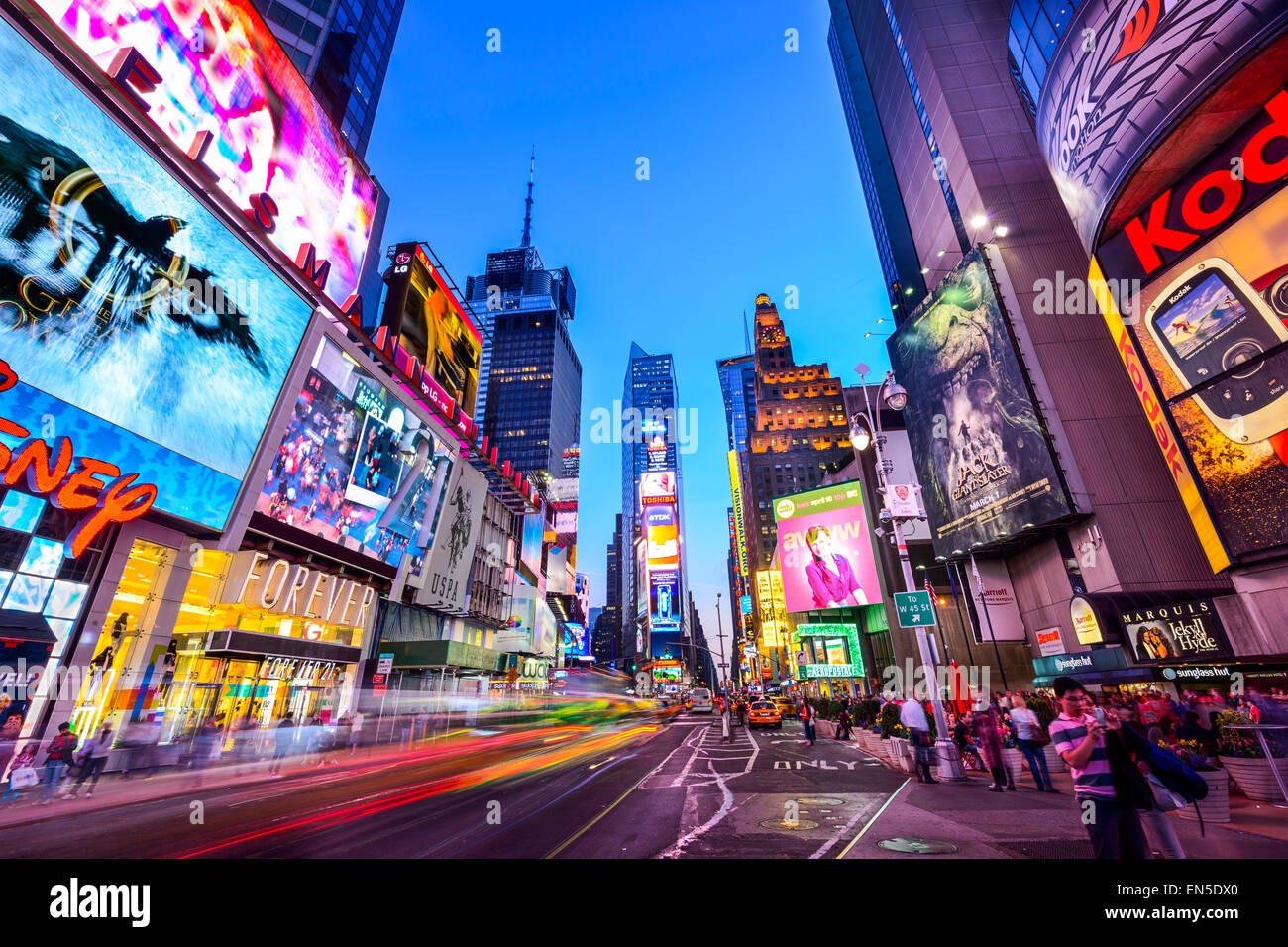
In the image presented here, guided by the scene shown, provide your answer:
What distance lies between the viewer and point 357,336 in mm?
30969

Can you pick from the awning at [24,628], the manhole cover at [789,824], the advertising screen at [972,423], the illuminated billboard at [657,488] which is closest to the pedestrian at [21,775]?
the awning at [24,628]

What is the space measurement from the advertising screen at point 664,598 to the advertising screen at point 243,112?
291ft

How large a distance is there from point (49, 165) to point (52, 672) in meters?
16.0

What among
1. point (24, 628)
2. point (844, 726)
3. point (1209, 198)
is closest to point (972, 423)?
point (1209, 198)

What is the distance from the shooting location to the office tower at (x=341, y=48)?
139ft

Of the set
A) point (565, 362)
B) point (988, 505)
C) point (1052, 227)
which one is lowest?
point (988, 505)

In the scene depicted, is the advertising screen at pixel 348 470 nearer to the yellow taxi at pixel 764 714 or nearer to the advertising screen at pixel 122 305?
the advertising screen at pixel 122 305

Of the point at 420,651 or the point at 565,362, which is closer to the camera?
the point at 420,651

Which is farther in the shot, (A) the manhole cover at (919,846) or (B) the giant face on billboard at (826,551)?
(B) the giant face on billboard at (826,551)

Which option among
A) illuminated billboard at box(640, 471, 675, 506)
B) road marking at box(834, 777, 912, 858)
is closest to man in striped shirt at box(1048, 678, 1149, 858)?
road marking at box(834, 777, 912, 858)

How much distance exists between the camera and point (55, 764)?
14.3 meters

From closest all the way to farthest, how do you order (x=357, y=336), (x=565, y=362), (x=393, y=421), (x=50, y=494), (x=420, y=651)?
1. (x=50, y=494)
2. (x=357, y=336)
3. (x=393, y=421)
4. (x=420, y=651)
5. (x=565, y=362)
